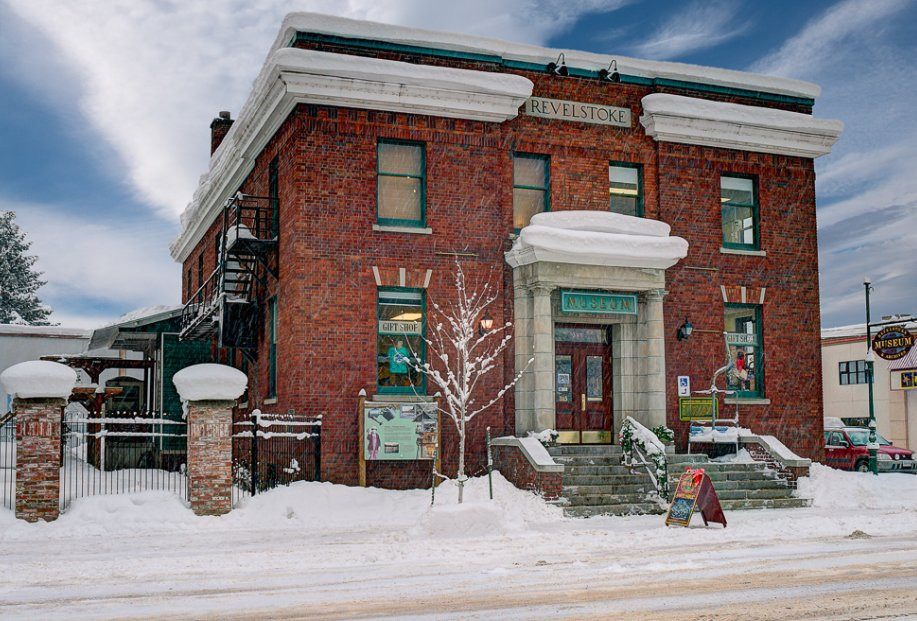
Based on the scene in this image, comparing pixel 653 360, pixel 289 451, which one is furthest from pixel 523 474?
pixel 289 451

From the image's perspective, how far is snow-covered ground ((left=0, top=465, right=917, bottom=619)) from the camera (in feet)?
30.9

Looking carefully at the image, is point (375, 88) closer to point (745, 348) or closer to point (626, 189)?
point (626, 189)

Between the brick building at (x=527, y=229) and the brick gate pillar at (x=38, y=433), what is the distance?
16.7 ft

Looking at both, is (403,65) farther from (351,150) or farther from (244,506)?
(244,506)

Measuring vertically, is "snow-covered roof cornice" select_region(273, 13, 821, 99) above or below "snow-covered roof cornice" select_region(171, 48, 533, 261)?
above

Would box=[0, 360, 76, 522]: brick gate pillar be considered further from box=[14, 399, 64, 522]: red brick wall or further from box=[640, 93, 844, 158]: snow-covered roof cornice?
box=[640, 93, 844, 158]: snow-covered roof cornice

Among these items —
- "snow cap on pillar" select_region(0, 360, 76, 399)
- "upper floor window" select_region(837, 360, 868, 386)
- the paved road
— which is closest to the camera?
the paved road

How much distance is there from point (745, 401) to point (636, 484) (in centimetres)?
527

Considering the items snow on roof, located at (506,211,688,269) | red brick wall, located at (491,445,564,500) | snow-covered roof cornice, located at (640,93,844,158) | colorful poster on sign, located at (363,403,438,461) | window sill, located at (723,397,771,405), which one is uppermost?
snow-covered roof cornice, located at (640,93,844,158)

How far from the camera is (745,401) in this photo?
23.0m

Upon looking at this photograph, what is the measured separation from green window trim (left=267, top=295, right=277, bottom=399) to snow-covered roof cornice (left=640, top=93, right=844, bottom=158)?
10.0 m

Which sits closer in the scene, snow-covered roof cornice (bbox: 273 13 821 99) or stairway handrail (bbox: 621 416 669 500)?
stairway handrail (bbox: 621 416 669 500)

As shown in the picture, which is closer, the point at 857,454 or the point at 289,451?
the point at 289,451

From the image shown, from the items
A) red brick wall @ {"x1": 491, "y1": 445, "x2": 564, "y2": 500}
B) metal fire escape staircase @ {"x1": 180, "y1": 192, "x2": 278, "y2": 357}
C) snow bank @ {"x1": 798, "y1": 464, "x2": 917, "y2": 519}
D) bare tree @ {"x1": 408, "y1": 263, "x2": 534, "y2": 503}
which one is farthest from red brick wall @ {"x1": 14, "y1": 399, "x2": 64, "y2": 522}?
snow bank @ {"x1": 798, "y1": 464, "x2": 917, "y2": 519}
